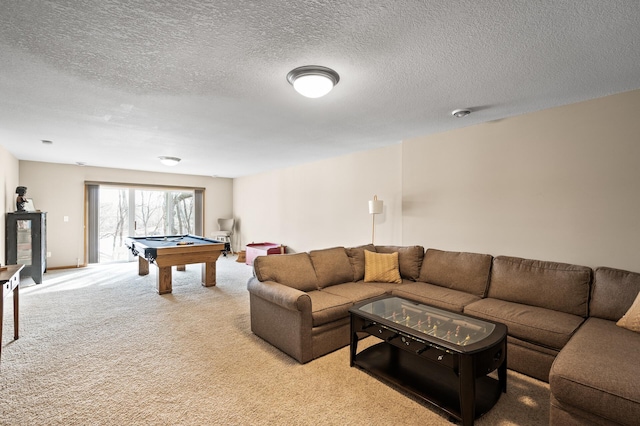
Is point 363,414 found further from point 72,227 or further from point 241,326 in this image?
point 72,227

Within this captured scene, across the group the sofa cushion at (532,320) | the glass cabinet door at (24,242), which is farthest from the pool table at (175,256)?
the sofa cushion at (532,320)

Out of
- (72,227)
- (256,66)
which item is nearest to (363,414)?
(256,66)

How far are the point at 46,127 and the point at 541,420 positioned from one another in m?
5.63

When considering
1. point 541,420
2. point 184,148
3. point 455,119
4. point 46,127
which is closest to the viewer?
point 541,420

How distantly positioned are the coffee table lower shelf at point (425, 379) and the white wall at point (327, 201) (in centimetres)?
224

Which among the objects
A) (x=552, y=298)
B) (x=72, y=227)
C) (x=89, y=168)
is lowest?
(x=552, y=298)

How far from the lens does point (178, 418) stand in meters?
1.92

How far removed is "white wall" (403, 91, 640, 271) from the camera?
2670mm

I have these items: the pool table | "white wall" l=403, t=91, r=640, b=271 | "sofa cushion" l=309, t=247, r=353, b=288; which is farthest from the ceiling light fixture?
the pool table

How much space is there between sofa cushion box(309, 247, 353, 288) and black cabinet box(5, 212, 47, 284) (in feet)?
17.2

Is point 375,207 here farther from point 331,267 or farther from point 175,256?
point 175,256

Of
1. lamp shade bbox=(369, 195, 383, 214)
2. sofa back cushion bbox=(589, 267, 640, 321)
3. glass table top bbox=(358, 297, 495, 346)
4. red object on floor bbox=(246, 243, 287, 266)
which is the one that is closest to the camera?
glass table top bbox=(358, 297, 495, 346)

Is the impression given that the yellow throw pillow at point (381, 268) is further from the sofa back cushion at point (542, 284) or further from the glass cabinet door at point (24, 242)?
the glass cabinet door at point (24, 242)

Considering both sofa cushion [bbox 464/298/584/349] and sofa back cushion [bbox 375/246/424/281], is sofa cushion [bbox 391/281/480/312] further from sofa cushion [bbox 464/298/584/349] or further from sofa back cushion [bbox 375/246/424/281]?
sofa back cushion [bbox 375/246/424/281]
